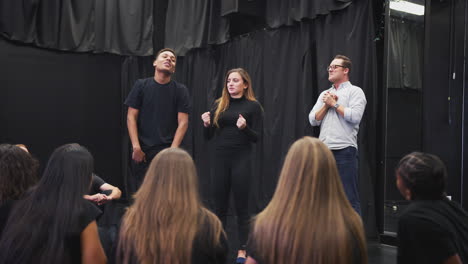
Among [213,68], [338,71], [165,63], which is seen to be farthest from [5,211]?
[213,68]

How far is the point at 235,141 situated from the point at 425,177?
5.96ft

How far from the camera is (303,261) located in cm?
129

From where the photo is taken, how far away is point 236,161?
127 inches

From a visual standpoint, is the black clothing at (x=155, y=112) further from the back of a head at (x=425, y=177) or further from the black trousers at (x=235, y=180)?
the back of a head at (x=425, y=177)

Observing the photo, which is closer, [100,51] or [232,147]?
[232,147]

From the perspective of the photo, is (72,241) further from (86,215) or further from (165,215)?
(165,215)

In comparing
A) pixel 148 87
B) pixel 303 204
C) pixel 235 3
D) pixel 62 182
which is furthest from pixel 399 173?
pixel 235 3

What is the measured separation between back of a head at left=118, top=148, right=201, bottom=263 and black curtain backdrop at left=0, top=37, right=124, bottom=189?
14.9 feet

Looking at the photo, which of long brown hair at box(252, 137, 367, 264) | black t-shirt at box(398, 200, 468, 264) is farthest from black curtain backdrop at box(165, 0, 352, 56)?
long brown hair at box(252, 137, 367, 264)

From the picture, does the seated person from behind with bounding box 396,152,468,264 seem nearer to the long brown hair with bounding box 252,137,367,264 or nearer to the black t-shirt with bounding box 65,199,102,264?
the long brown hair with bounding box 252,137,367,264

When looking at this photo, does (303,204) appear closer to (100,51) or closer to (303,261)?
(303,261)

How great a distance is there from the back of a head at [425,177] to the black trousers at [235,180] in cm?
171

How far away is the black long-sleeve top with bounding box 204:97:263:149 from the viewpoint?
10.7ft

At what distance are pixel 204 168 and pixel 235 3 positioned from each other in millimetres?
2169
